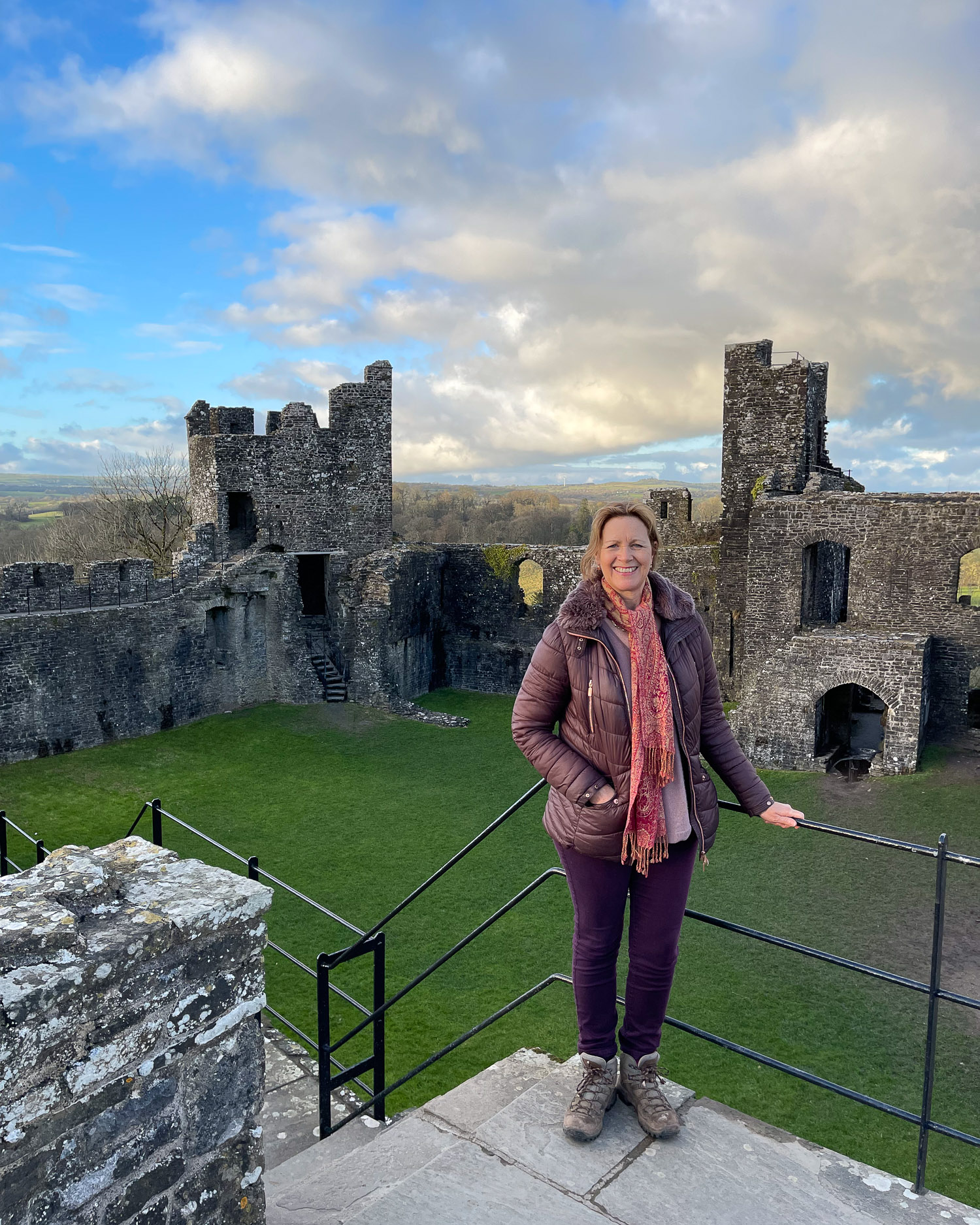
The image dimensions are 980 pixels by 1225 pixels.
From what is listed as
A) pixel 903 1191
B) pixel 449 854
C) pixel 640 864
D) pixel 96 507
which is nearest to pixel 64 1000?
pixel 640 864

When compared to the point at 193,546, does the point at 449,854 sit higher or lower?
lower

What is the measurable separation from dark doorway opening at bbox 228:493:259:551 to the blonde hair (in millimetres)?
17566

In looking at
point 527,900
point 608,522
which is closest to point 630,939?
point 608,522

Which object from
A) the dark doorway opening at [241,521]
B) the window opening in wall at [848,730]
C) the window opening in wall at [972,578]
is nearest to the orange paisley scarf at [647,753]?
the window opening in wall at [848,730]

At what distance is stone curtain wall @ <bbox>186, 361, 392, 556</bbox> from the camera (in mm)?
19609

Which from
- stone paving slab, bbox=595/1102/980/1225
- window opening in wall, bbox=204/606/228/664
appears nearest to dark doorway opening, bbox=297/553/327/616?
window opening in wall, bbox=204/606/228/664

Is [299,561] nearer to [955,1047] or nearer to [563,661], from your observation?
[955,1047]

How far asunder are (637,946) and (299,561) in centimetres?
1912

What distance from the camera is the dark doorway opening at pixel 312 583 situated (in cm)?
2169

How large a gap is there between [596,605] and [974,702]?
609 inches

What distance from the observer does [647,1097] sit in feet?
10.5

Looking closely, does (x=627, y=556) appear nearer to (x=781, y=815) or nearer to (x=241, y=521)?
(x=781, y=815)

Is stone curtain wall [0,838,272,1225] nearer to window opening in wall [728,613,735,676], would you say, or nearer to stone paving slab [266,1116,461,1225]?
stone paving slab [266,1116,461,1225]

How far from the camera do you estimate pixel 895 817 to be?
1306 cm
